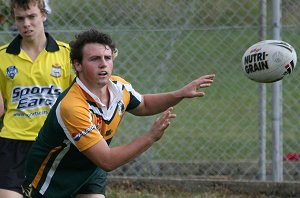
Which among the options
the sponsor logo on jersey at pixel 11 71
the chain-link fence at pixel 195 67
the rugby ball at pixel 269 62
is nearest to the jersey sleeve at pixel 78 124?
the sponsor logo on jersey at pixel 11 71

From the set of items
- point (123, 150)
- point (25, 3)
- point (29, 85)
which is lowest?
point (123, 150)

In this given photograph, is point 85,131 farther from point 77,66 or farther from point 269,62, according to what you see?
point 269,62

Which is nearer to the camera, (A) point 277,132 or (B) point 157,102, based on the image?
(B) point 157,102

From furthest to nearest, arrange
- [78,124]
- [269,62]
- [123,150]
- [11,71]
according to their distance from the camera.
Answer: [11,71] → [269,62] → [78,124] → [123,150]

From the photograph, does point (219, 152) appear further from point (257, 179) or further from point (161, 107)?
point (161, 107)

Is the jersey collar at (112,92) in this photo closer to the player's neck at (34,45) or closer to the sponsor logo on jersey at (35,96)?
the sponsor logo on jersey at (35,96)

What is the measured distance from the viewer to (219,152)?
7359mm

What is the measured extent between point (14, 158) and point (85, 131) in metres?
1.18

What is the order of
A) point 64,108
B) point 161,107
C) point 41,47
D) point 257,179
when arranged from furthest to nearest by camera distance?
point 257,179 → point 41,47 → point 161,107 → point 64,108

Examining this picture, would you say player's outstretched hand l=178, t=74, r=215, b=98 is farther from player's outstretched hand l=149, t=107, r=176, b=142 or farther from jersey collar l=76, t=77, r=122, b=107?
player's outstretched hand l=149, t=107, r=176, b=142

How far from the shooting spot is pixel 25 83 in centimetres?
546

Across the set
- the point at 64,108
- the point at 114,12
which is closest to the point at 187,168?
the point at 114,12

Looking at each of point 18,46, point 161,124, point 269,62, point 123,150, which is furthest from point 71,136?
point 269,62

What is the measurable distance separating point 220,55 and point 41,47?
2.17 meters
